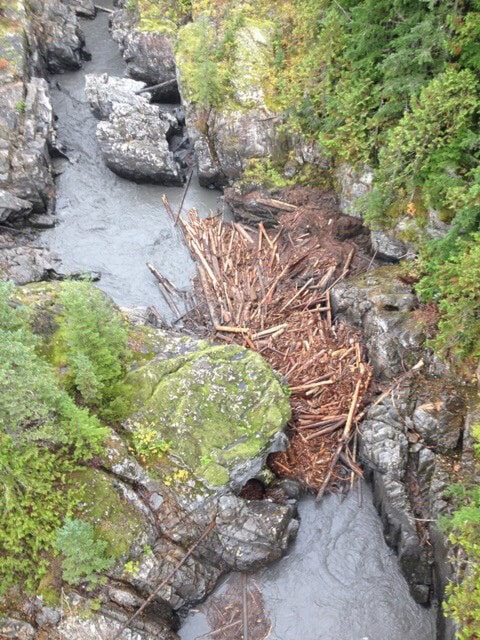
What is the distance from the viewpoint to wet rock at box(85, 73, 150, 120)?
59.6 feet

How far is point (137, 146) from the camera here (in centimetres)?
1703

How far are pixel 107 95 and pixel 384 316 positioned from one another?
14149 millimetres

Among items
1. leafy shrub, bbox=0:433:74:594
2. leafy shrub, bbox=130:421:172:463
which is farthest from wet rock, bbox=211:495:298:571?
leafy shrub, bbox=0:433:74:594

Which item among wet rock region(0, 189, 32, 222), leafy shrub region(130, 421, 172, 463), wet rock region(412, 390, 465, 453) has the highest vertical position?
wet rock region(412, 390, 465, 453)

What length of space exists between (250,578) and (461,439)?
16.7ft

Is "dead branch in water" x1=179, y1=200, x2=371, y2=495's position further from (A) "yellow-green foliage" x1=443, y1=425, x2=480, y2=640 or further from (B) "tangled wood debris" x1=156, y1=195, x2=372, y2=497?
(A) "yellow-green foliage" x1=443, y1=425, x2=480, y2=640

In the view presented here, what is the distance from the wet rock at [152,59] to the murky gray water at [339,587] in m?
17.3

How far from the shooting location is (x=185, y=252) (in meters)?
15.6

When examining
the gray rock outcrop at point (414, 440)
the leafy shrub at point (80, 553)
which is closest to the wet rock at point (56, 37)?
the gray rock outcrop at point (414, 440)

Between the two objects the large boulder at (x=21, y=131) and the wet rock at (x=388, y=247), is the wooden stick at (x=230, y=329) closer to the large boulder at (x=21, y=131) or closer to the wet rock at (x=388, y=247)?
the wet rock at (x=388, y=247)

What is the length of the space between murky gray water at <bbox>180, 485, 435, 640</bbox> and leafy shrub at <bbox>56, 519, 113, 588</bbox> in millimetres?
Answer: 2289

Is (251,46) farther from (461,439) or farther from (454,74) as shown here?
(461,439)

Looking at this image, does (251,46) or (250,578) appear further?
(251,46)

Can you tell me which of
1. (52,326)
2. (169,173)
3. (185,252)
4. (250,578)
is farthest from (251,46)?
(250,578)
